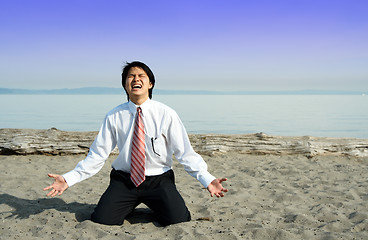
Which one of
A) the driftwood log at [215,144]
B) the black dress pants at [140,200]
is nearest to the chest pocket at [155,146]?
the black dress pants at [140,200]

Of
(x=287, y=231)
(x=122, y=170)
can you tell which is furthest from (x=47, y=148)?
(x=287, y=231)

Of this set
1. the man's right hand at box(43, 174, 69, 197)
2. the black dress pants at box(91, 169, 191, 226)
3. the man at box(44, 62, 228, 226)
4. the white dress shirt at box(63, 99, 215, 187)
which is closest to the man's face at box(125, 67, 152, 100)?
the man at box(44, 62, 228, 226)

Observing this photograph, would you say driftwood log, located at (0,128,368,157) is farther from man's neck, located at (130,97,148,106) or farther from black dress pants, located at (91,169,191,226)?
man's neck, located at (130,97,148,106)

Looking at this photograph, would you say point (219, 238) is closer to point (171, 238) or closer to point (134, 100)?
point (171, 238)

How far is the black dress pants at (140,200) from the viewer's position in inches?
144

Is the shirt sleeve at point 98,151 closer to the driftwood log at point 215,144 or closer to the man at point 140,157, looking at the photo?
the man at point 140,157

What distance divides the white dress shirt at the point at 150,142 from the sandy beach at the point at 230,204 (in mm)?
564

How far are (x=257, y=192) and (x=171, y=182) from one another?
1.87 m

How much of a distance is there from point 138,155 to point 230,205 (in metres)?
1.59

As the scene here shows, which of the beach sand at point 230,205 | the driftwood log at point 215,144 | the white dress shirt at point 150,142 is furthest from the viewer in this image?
the driftwood log at point 215,144

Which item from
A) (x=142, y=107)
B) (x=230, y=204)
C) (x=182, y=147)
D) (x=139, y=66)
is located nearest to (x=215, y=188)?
(x=182, y=147)

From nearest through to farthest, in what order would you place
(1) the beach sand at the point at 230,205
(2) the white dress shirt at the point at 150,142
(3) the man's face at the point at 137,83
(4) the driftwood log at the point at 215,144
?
1. (1) the beach sand at the point at 230,205
2. (3) the man's face at the point at 137,83
3. (2) the white dress shirt at the point at 150,142
4. (4) the driftwood log at the point at 215,144

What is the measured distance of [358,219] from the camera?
390cm

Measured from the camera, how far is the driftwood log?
25.6 ft
